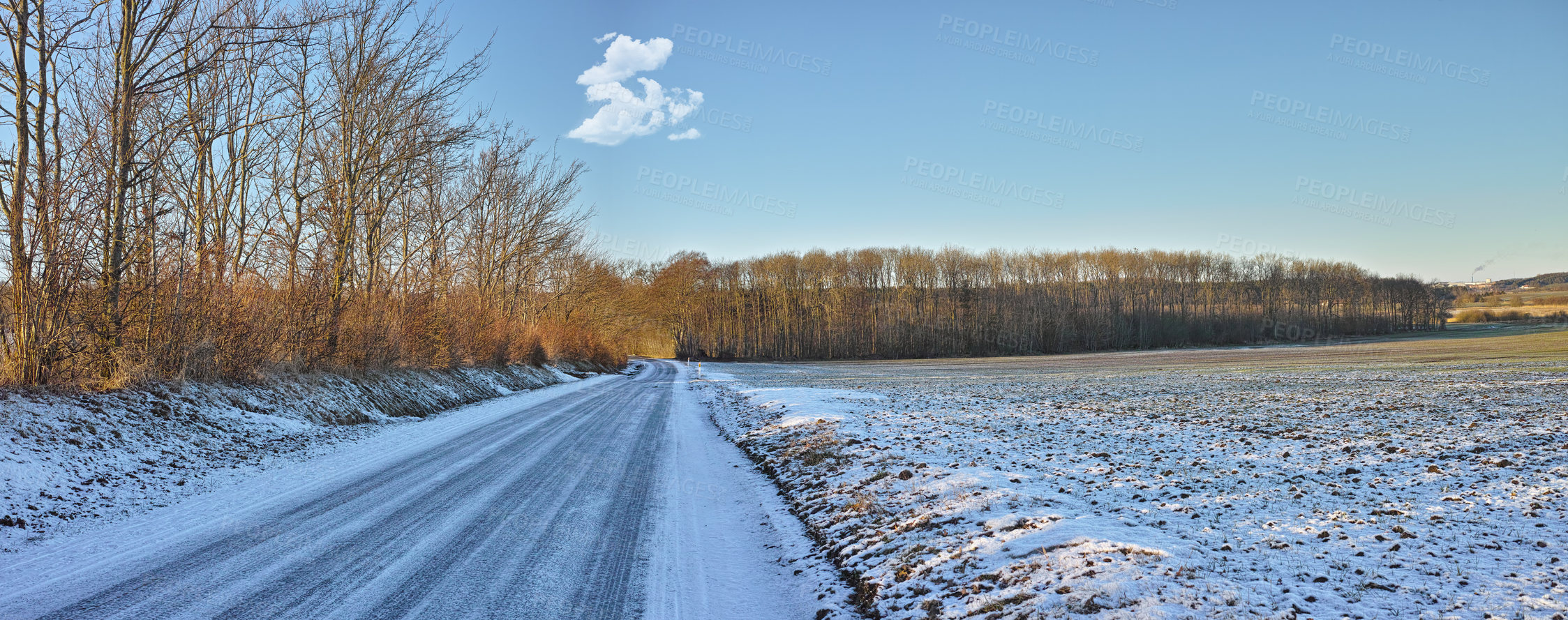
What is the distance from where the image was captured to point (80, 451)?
7.14m

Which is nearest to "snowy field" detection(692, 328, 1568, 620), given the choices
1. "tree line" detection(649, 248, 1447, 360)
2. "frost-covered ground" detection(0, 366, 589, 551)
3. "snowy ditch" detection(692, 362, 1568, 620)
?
"snowy ditch" detection(692, 362, 1568, 620)

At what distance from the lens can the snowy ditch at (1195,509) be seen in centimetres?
377

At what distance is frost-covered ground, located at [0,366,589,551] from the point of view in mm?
6008

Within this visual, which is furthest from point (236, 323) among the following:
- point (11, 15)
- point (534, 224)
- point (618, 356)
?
point (618, 356)

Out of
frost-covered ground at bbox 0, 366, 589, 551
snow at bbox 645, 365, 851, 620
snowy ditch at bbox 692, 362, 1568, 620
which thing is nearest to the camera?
snowy ditch at bbox 692, 362, 1568, 620

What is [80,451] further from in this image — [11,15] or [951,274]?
[951,274]

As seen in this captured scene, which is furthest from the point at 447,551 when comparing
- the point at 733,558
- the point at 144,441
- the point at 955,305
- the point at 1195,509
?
the point at 955,305

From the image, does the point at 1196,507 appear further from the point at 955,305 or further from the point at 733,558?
the point at 955,305

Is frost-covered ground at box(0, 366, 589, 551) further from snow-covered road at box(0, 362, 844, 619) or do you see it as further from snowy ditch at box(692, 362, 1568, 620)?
snowy ditch at box(692, 362, 1568, 620)

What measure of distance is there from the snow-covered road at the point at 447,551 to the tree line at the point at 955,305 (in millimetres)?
75878

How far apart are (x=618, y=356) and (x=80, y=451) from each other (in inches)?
1822

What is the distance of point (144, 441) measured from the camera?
806cm

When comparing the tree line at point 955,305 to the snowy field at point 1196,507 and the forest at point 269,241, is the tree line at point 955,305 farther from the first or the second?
the snowy field at point 1196,507

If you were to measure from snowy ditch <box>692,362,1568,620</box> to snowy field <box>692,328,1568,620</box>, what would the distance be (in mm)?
21
